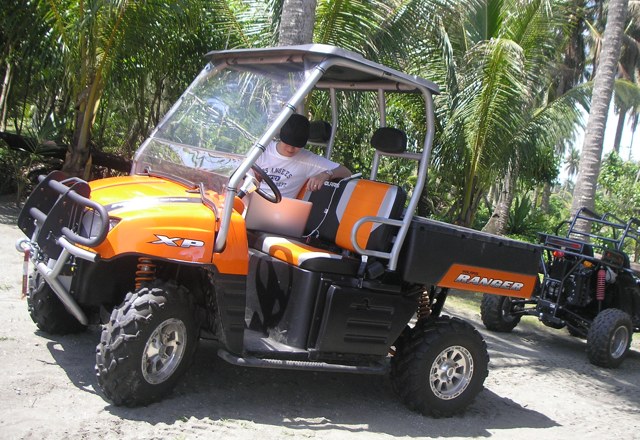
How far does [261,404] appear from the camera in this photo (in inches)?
188

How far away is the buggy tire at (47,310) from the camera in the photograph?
5.18m

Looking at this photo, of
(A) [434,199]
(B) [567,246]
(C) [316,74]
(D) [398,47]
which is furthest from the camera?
(A) [434,199]

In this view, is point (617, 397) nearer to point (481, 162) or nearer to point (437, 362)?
point (437, 362)

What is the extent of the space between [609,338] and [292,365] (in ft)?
15.5

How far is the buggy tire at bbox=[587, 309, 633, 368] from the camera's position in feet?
25.9

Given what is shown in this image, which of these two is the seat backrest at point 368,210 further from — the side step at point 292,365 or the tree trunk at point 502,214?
the tree trunk at point 502,214

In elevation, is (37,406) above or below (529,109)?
below

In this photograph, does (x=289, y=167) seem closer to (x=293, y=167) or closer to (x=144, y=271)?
(x=293, y=167)

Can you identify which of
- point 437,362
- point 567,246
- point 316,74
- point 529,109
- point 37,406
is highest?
point 529,109

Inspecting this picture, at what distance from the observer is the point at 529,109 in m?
11.8

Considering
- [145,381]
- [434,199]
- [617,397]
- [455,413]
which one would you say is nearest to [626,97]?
[434,199]

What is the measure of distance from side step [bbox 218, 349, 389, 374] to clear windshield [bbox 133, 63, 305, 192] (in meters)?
1.10

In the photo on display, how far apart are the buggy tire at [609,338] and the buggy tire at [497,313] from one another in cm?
106

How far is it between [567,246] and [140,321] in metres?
5.97
